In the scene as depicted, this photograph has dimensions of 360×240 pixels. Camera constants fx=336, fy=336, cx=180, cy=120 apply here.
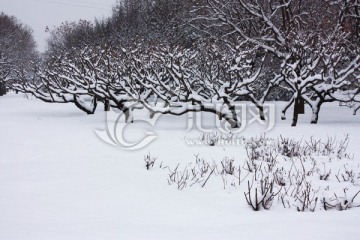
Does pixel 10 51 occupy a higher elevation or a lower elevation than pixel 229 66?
higher

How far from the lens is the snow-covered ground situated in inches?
124

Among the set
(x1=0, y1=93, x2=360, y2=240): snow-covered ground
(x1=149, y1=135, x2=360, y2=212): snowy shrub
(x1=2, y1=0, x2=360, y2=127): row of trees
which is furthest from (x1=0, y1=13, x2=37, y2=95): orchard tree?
(x1=149, y1=135, x2=360, y2=212): snowy shrub

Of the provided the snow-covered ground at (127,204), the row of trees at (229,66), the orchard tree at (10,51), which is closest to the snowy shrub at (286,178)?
the snow-covered ground at (127,204)

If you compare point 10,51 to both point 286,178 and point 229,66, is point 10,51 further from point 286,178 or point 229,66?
point 286,178

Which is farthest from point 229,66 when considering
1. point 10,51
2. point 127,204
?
point 10,51

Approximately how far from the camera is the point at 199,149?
752 centimetres

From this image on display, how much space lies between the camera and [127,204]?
4090 mm

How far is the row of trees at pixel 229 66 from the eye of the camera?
1152 centimetres

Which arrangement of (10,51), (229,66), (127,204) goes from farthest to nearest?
(10,51), (229,66), (127,204)

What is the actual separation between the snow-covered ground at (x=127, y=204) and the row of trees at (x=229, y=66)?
438cm

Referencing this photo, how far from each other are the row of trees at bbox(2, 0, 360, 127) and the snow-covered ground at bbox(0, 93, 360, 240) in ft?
14.4

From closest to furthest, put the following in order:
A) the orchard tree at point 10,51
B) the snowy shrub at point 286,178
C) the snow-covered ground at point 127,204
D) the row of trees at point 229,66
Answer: the snow-covered ground at point 127,204 → the snowy shrub at point 286,178 → the row of trees at point 229,66 → the orchard tree at point 10,51

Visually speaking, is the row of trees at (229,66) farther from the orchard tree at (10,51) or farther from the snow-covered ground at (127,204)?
the orchard tree at (10,51)

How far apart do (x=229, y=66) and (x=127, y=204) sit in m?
8.64
